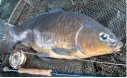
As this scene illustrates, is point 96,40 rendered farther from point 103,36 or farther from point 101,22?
point 101,22

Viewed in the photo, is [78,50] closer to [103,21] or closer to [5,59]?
[103,21]

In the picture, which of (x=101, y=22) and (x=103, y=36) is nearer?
(x=103, y=36)

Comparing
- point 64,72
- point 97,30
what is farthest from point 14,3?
point 97,30

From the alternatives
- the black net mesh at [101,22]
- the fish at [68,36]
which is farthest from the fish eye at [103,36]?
the black net mesh at [101,22]

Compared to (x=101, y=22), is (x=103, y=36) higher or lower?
lower

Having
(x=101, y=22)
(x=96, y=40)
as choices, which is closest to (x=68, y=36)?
(x=96, y=40)

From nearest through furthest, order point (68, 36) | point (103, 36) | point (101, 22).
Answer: point (103, 36)
point (68, 36)
point (101, 22)

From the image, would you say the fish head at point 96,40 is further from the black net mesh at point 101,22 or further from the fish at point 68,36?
the black net mesh at point 101,22
